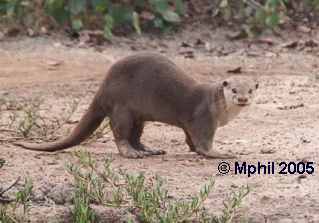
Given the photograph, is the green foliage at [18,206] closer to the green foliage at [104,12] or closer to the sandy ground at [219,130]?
the sandy ground at [219,130]

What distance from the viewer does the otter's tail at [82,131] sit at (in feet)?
19.5

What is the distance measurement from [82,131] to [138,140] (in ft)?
1.05

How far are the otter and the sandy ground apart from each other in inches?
5.1

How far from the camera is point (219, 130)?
22.4 feet

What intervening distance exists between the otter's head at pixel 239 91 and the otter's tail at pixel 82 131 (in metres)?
0.72

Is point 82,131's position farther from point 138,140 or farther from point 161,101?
point 161,101

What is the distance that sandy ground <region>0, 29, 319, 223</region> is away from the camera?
16.0 feet

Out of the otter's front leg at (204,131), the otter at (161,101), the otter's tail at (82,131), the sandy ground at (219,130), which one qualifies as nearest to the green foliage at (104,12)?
the sandy ground at (219,130)

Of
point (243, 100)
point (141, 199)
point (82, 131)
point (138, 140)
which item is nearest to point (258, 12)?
point (138, 140)

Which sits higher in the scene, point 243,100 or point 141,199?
point 243,100

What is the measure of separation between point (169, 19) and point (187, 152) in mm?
3706

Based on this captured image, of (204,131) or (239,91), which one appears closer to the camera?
(239,91)

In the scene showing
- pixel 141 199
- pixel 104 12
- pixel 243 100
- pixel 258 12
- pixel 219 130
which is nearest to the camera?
pixel 141 199

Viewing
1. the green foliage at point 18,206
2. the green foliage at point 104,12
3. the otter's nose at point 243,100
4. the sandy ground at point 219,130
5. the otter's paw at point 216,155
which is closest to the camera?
the green foliage at point 18,206
